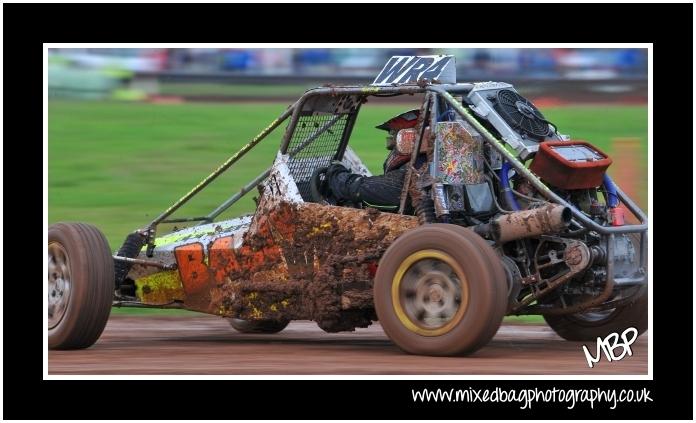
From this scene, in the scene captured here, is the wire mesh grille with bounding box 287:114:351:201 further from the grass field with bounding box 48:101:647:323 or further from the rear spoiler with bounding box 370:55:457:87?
the grass field with bounding box 48:101:647:323

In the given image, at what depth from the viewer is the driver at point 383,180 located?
11.5 meters

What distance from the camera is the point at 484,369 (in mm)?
10117

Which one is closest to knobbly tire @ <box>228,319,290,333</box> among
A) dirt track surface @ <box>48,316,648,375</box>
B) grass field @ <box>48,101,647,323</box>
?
dirt track surface @ <box>48,316,648,375</box>

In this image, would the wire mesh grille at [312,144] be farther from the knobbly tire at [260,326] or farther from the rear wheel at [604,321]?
the rear wheel at [604,321]

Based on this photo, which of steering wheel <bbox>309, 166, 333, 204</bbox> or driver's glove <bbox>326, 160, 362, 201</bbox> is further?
steering wheel <bbox>309, 166, 333, 204</bbox>

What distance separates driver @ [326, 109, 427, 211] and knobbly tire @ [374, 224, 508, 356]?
0.88 m

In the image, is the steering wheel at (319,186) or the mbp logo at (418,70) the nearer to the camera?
the mbp logo at (418,70)

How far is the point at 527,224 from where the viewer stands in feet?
35.2

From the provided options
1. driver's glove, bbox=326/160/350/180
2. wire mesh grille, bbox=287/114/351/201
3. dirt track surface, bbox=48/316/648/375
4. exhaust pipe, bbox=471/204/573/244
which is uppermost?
wire mesh grille, bbox=287/114/351/201

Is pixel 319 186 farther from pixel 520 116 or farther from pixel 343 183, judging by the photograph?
pixel 520 116

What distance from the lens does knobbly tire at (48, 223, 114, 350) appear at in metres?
11.6

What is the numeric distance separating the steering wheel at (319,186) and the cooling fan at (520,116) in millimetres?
1512

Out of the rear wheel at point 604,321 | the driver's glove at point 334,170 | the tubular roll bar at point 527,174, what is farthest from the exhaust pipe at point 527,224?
the driver's glove at point 334,170

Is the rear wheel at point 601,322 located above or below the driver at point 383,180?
below
